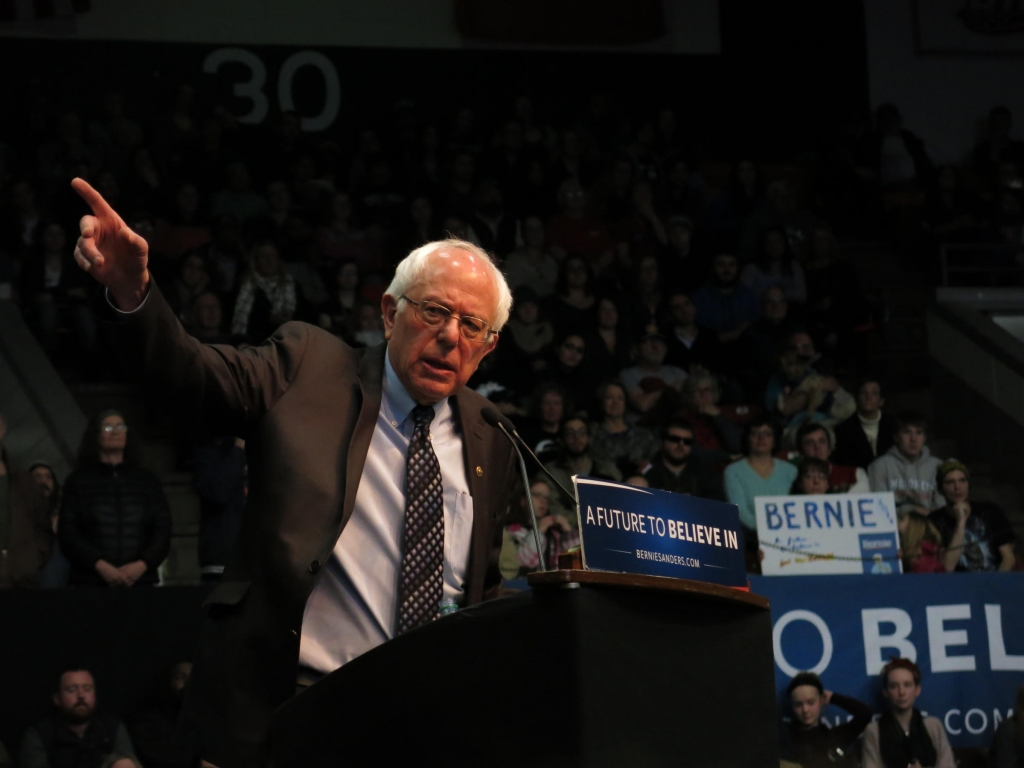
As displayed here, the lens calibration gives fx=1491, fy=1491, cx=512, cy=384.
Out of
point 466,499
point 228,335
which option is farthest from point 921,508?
point 466,499

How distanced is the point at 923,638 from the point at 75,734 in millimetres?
3512

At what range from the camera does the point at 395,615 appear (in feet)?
7.68

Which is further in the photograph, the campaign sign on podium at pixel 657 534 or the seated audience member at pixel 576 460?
the seated audience member at pixel 576 460

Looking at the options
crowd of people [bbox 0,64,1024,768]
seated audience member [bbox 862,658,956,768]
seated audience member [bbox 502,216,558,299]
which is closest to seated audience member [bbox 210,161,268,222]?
crowd of people [bbox 0,64,1024,768]

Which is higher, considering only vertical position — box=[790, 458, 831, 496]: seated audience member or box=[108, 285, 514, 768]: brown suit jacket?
box=[108, 285, 514, 768]: brown suit jacket

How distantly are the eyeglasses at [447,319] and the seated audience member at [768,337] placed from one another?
654 centimetres

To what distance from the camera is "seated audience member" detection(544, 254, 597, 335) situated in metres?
8.70

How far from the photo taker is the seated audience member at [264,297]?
8258mm

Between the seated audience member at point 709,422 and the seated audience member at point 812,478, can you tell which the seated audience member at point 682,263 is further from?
the seated audience member at point 812,478

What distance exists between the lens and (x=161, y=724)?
589 cm

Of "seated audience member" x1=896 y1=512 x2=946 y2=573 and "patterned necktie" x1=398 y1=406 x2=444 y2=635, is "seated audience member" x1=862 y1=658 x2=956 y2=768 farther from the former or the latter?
"patterned necktie" x1=398 y1=406 x2=444 y2=635

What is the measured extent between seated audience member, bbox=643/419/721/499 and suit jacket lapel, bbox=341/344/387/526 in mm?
4845

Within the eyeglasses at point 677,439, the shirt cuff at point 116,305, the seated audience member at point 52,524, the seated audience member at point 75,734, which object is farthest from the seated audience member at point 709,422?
the shirt cuff at point 116,305

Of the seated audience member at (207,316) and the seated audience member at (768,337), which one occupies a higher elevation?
the seated audience member at (207,316)
